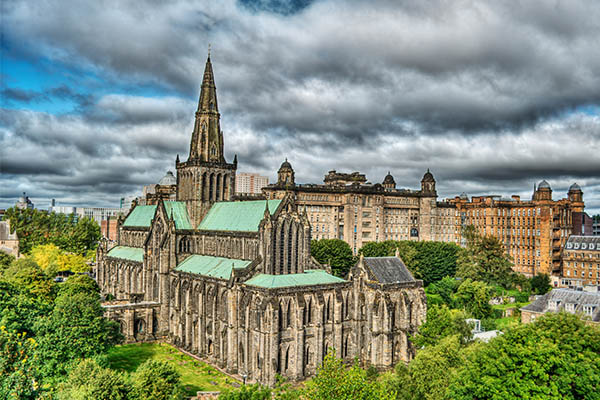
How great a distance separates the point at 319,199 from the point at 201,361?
279ft

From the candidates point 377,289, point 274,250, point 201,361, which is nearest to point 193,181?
point 274,250

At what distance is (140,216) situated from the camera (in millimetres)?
Answer: 110688

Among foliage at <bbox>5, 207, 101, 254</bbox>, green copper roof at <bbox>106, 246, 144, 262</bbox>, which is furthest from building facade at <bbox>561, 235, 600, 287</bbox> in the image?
foliage at <bbox>5, 207, 101, 254</bbox>

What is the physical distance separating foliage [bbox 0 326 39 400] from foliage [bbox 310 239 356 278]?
76.1 metres

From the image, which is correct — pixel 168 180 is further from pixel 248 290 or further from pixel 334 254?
pixel 248 290

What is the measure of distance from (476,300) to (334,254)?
38681 millimetres

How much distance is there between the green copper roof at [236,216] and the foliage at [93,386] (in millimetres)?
33752

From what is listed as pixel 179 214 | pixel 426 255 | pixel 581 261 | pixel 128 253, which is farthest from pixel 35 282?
pixel 581 261

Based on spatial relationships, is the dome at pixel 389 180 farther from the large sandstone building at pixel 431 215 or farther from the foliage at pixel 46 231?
the foliage at pixel 46 231

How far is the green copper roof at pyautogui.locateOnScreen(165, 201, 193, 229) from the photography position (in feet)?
288

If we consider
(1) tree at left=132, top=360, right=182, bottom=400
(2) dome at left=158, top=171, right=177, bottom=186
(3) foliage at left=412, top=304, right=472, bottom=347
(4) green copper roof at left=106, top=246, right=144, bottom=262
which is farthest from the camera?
(2) dome at left=158, top=171, right=177, bottom=186

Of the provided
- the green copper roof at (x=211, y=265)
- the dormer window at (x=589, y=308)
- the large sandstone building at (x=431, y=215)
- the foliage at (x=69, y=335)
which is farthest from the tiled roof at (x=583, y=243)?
the foliage at (x=69, y=335)

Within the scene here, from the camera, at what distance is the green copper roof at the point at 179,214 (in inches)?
3460

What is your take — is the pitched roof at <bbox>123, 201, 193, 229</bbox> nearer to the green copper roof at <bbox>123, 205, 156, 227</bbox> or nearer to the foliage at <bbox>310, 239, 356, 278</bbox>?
the green copper roof at <bbox>123, 205, 156, 227</bbox>
